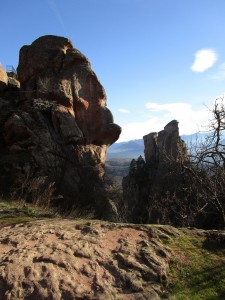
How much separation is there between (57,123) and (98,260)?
16035 mm

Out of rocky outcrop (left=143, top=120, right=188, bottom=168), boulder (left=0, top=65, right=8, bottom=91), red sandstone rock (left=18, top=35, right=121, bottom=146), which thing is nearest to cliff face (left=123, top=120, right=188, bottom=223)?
rocky outcrop (left=143, top=120, right=188, bottom=168)

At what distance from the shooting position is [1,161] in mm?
17094

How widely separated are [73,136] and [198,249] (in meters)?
15.9

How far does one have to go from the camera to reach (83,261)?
206 inches

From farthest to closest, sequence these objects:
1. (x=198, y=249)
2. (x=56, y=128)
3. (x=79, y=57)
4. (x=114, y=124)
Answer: (x=114, y=124)
(x=79, y=57)
(x=56, y=128)
(x=198, y=249)

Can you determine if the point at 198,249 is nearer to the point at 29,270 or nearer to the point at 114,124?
the point at 29,270

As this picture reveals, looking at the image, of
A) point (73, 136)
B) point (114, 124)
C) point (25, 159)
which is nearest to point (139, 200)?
point (114, 124)

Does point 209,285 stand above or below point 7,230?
below

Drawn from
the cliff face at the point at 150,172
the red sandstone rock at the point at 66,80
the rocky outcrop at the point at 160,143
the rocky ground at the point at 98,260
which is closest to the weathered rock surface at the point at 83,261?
the rocky ground at the point at 98,260

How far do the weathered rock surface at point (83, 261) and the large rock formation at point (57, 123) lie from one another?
10.1m

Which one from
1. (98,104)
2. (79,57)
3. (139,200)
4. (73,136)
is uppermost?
(79,57)

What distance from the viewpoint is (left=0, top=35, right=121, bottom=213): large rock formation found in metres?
18.2

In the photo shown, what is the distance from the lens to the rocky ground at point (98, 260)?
4707 millimetres

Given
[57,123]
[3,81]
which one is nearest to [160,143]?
[57,123]
